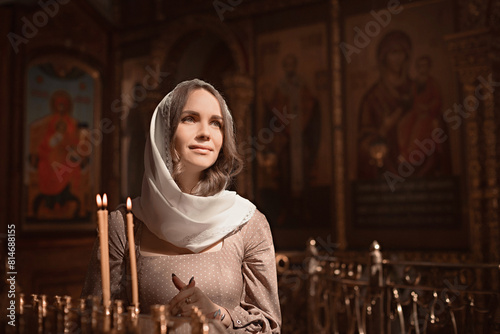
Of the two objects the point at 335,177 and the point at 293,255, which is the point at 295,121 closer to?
the point at 335,177

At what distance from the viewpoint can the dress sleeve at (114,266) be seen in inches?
66.3

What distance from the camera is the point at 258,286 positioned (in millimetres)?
1714

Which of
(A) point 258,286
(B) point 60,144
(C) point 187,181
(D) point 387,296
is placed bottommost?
(D) point 387,296

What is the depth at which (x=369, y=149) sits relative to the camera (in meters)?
6.84

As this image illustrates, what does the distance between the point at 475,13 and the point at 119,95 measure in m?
5.51

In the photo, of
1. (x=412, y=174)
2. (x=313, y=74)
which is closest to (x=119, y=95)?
(x=313, y=74)

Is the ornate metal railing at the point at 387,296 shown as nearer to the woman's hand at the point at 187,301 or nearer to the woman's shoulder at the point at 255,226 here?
the woman's shoulder at the point at 255,226

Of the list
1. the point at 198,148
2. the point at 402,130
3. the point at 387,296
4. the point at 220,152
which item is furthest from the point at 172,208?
the point at 402,130

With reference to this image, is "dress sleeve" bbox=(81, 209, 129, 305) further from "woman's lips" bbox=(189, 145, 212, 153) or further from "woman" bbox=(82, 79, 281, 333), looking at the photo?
"woman's lips" bbox=(189, 145, 212, 153)

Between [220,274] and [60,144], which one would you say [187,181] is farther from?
[60,144]

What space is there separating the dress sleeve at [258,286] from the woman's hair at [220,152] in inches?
6.9

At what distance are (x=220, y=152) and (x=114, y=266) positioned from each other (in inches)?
20.8

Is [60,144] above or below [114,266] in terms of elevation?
above

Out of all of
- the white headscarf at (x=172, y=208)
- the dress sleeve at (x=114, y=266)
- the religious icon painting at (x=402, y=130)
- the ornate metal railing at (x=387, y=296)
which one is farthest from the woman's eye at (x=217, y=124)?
the religious icon painting at (x=402, y=130)
